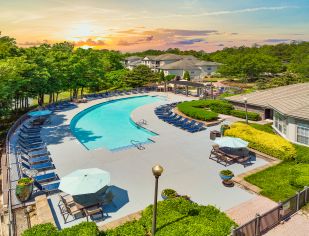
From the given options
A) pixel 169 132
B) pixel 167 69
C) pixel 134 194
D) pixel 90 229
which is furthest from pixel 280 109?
pixel 167 69

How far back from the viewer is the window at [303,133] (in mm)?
21094

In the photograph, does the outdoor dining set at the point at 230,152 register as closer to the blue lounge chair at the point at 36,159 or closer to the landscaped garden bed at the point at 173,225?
the landscaped garden bed at the point at 173,225

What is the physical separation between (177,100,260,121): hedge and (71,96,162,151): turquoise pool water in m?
6.57

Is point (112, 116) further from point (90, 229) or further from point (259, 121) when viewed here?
point (90, 229)

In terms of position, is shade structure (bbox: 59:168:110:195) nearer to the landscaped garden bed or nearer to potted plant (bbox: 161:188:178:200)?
the landscaped garden bed

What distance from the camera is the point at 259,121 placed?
2978 centimetres

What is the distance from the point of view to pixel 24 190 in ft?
45.5

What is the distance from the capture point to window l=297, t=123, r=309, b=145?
21.1 m

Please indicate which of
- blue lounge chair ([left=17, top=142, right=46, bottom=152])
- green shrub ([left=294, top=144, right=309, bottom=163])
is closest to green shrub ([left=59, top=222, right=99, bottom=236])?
blue lounge chair ([left=17, top=142, right=46, bottom=152])

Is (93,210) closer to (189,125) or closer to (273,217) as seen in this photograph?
(273,217)

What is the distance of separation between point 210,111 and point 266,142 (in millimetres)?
13506

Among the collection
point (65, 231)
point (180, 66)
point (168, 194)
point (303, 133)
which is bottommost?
point (168, 194)

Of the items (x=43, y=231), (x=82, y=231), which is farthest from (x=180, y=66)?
(x=43, y=231)

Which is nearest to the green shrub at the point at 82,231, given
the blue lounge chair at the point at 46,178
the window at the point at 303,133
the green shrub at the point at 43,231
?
the green shrub at the point at 43,231
